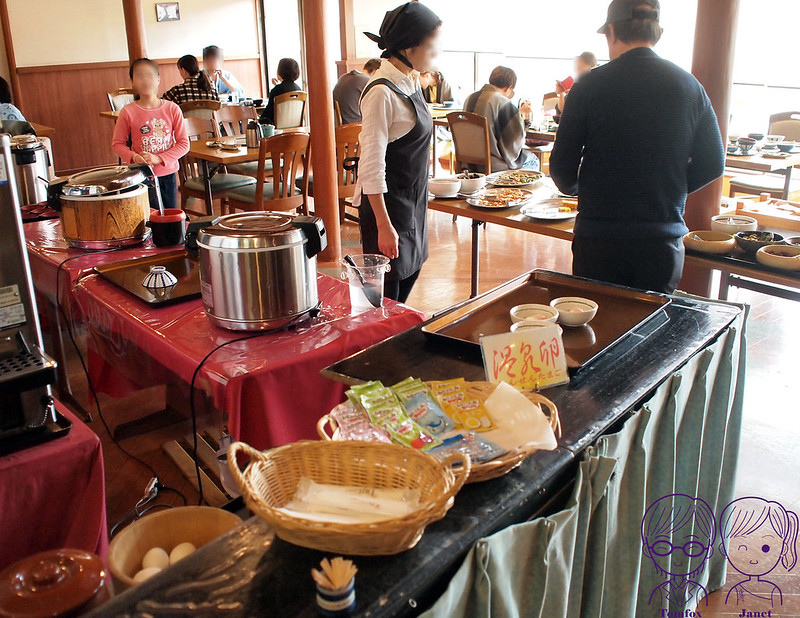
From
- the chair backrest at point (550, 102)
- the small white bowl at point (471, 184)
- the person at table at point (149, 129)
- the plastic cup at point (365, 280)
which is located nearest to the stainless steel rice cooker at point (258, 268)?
the plastic cup at point (365, 280)

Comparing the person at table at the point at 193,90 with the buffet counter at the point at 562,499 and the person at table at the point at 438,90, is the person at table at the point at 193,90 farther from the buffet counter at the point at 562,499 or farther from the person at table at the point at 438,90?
the buffet counter at the point at 562,499

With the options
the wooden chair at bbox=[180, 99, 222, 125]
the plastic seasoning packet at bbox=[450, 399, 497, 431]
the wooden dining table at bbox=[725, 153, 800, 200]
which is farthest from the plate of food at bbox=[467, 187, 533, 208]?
the wooden chair at bbox=[180, 99, 222, 125]

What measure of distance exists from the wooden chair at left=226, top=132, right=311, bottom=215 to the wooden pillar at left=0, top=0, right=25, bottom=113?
12.6 ft

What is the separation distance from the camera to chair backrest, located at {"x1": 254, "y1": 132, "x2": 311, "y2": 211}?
406cm

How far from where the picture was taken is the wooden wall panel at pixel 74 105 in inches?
283

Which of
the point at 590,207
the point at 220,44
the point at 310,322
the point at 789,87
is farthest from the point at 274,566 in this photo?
the point at 220,44

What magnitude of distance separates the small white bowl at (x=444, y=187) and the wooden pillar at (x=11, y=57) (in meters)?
5.70

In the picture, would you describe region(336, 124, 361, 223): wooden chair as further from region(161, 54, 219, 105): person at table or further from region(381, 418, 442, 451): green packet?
region(381, 418, 442, 451): green packet

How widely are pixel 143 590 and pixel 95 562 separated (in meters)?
0.16

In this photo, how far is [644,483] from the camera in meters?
1.33

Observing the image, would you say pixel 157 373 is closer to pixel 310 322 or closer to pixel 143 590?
pixel 310 322

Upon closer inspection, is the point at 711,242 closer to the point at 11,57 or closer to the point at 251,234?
the point at 251,234

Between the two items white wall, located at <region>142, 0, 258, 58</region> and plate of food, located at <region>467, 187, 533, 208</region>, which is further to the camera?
white wall, located at <region>142, 0, 258, 58</region>

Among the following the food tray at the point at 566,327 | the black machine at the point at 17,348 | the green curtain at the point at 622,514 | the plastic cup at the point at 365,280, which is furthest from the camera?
the plastic cup at the point at 365,280
